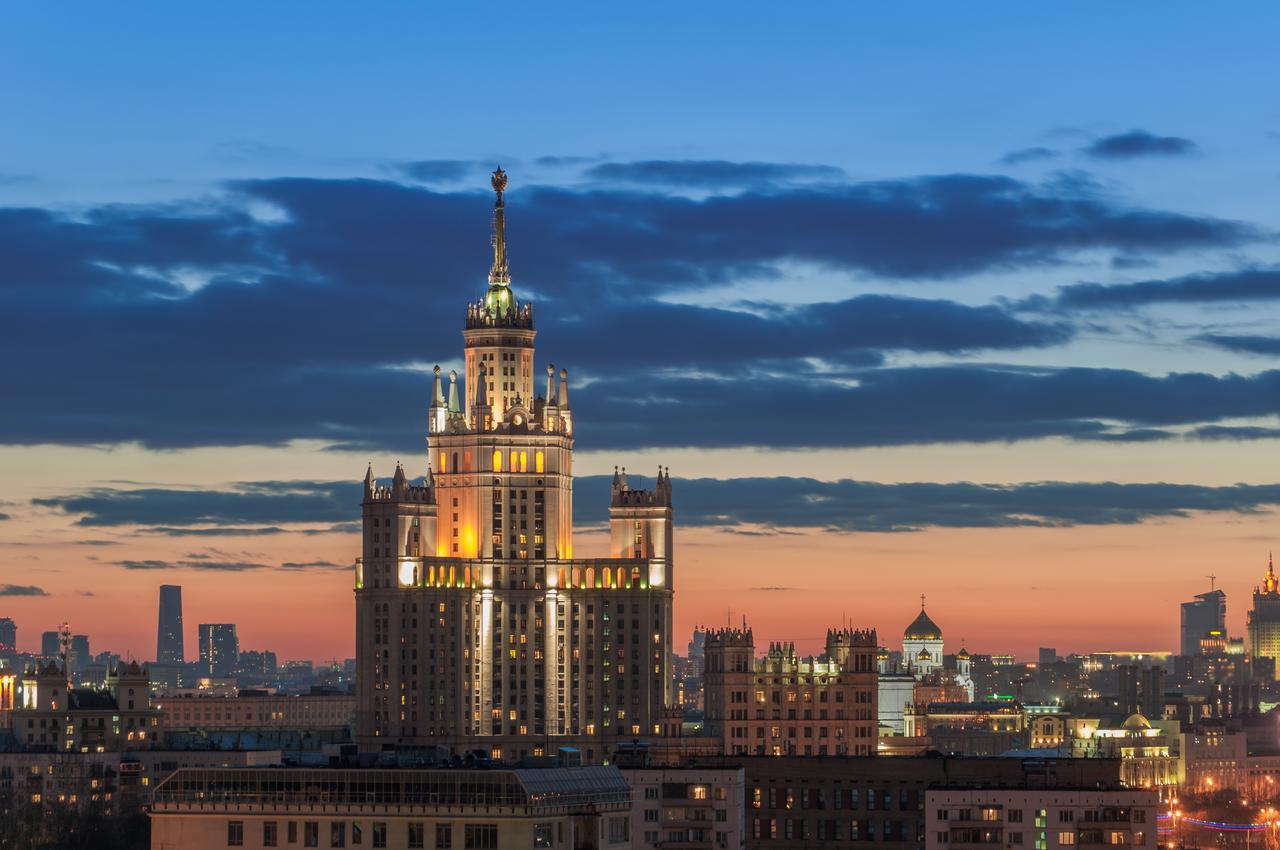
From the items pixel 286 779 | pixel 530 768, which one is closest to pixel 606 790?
pixel 530 768

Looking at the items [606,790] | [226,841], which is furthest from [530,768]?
[226,841]

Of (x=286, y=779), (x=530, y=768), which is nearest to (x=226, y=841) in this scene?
(x=286, y=779)

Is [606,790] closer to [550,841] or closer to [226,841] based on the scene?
[550,841]

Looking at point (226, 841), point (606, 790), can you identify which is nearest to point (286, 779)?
point (226, 841)

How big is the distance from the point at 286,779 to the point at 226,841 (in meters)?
4.53

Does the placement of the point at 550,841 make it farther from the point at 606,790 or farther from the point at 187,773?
the point at 187,773

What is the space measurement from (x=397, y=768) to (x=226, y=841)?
10.0 m

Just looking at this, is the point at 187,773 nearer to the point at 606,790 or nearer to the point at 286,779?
the point at 286,779

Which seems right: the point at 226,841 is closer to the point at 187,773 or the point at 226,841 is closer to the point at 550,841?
the point at 187,773

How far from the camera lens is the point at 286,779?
636ft

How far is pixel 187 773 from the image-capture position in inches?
7682

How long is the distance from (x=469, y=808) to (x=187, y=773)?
53.6ft

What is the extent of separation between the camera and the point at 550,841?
191 metres

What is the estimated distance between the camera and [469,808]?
18975cm
